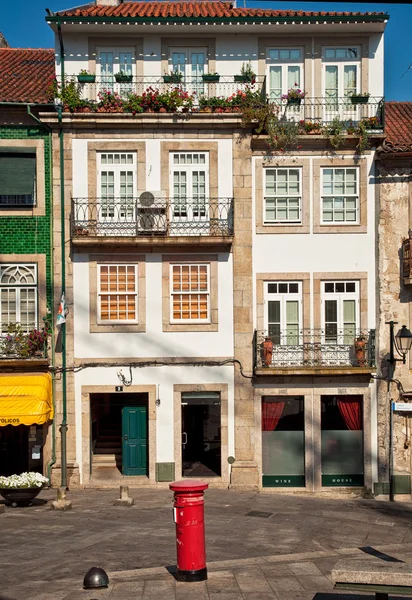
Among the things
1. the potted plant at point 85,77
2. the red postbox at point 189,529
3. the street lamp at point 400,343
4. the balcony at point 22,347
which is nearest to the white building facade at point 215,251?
the potted plant at point 85,77

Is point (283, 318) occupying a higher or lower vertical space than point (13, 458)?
higher

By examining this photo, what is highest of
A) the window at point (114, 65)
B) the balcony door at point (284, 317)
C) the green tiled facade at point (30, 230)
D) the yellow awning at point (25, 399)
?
the window at point (114, 65)

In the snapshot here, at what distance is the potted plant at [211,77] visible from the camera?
2115 centimetres

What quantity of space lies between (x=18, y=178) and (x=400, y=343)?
9.72 m

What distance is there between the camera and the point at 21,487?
17.4 metres

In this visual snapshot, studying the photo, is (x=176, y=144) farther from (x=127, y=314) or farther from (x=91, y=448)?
(x=91, y=448)

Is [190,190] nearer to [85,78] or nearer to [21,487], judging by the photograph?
[85,78]

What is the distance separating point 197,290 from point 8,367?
15.4 ft

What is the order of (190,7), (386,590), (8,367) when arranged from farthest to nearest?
(190,7) < (8,367) < (386,590)

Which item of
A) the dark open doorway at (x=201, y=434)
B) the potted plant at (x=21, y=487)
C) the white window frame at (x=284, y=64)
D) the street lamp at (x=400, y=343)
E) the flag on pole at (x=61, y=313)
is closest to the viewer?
the potted plant at (x=21, y=487)

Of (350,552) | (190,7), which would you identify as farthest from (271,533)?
(190,7)

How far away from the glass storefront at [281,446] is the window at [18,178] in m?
7.36

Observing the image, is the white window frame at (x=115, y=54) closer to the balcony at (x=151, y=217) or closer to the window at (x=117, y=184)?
the window at (x=117, y=184)

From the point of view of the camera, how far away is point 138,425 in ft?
69.4
